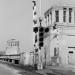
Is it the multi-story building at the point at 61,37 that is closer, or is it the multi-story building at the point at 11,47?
the multi-story building at the point at 61,37

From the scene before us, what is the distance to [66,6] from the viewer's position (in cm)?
4694

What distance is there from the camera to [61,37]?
4559 cm

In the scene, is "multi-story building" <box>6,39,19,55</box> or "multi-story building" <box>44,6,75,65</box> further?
"multi-story building" <box>6,39,19,55</box>

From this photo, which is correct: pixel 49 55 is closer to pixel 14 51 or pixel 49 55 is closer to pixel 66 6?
pixel 66 6

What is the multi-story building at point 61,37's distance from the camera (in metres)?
45.0

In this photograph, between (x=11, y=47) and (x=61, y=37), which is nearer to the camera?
(x=61, y=37)

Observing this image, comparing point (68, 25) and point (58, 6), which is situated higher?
point (58, 6)

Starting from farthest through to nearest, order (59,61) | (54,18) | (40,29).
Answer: (54,18) < (59,61) < (40,29)

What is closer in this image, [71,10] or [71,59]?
[71,59]

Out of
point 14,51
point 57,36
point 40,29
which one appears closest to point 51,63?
point 57,36

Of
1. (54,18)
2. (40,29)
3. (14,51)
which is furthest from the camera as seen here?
(14,51)

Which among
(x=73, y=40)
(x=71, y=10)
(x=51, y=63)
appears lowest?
(x=51, y=63)

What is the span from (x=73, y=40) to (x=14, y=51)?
78.2 metres

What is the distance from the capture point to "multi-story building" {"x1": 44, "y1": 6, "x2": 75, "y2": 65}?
45031mm
